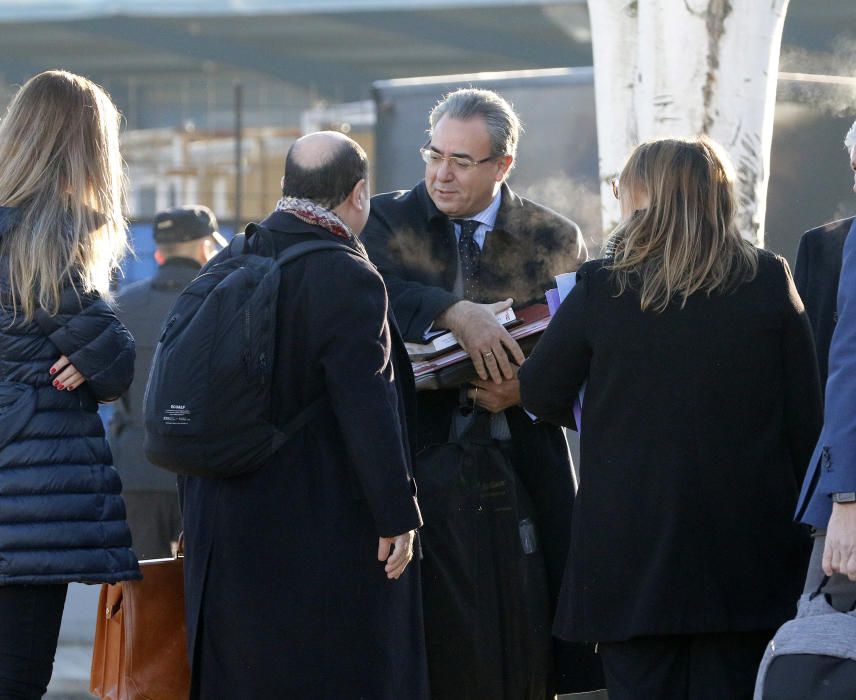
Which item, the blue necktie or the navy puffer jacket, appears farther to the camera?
the blue necktie

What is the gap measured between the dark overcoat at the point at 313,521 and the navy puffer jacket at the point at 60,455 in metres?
0.22

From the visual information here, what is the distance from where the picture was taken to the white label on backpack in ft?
9.87

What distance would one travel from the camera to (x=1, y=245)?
325 centimetres

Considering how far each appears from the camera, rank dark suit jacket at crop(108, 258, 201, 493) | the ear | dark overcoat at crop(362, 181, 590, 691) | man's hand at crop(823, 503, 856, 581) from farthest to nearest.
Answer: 1. dark suit jacket at crop(108, 258, 201, 493)
2. the ear
3. dark overcoat at crop(362, 181, 590, 691)
4. man's hand at crop(823, 503, 856, 581)

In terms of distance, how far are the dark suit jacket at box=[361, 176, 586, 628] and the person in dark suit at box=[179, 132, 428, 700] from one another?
58 cm

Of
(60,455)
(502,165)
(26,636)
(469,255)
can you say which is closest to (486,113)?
(502,165)

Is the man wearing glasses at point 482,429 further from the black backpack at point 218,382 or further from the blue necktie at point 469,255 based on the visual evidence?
the black backpack at point 218,382

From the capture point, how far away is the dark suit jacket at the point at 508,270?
3773mm

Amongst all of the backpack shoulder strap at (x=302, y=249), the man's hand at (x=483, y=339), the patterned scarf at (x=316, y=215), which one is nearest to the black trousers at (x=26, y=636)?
the backpack shoulder strap at (x=302, y=249)

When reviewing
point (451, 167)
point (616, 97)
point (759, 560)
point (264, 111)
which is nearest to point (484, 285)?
point (451, 167)

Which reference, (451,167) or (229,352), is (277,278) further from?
(451,167)

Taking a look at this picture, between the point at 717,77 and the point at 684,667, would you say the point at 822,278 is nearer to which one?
the point at 717,77

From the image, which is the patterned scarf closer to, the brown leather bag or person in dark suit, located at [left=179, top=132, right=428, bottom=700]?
person in dark suit, located at [left=179, top=132, right=428, bottom=700]

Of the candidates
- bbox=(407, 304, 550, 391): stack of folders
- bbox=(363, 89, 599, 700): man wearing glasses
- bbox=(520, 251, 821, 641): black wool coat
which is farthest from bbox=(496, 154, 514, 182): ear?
bbox=(520, 251, 821, 641): black wool coat
